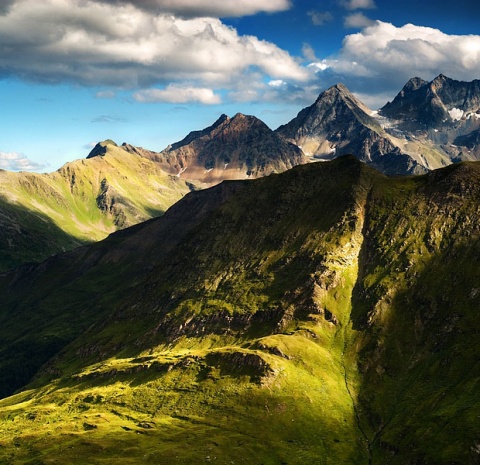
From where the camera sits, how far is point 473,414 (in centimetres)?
19788

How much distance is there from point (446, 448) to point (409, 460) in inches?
635

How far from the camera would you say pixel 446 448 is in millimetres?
188500

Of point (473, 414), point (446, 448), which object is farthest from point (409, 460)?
point (473, 414)

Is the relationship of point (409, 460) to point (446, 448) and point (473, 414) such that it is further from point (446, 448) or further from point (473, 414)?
point (473, 414)

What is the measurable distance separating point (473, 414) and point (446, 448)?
18.7 m

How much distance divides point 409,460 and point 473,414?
2902 centimetres

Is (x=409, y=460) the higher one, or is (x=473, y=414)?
(x=473, y=414)

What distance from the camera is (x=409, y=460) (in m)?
198
